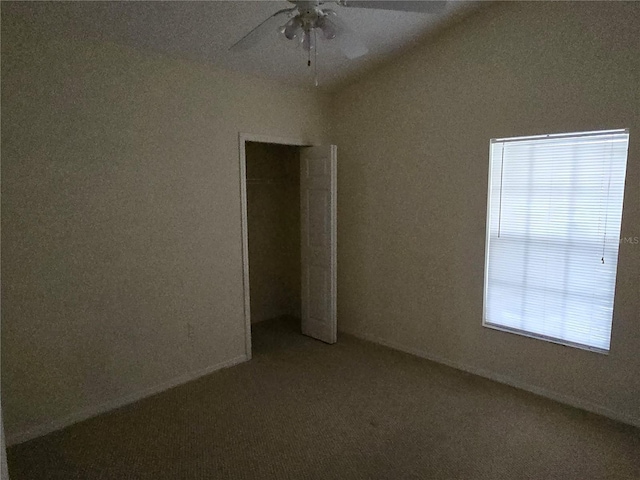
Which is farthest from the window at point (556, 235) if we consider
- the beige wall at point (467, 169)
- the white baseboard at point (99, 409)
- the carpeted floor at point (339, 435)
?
the white baseboard at point (99, 409)

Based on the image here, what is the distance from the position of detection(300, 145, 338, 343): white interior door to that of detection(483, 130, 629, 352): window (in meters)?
1.49

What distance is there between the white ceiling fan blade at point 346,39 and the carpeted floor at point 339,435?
242cm

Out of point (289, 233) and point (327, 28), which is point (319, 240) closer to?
point (289, 233)

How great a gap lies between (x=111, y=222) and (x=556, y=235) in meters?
3.31

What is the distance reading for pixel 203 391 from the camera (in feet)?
10.8

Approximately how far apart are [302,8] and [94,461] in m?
2.80

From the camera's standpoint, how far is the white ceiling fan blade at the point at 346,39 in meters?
2.01

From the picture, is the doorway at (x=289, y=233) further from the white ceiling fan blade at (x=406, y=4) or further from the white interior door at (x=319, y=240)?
the white ceiling fan blade at (x=406, y=4)

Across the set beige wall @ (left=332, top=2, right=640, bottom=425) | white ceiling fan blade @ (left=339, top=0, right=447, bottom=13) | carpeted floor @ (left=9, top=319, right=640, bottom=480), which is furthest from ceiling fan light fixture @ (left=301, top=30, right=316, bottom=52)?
carpeted floor @ (left=9, top=319, right=640, bottom=480)

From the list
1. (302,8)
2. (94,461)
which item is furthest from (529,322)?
(94,461)

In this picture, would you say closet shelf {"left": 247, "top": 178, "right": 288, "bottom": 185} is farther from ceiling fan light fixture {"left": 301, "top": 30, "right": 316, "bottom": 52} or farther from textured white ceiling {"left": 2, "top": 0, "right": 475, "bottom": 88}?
ceiling fan light fixture {"left": 301, "top": 30, "right": 316, "bottom": 52}

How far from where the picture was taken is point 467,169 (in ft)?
11.2

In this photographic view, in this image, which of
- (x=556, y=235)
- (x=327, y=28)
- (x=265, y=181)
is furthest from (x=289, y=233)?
(x=327, y=28)

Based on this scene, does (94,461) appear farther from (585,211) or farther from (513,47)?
(513,47)
